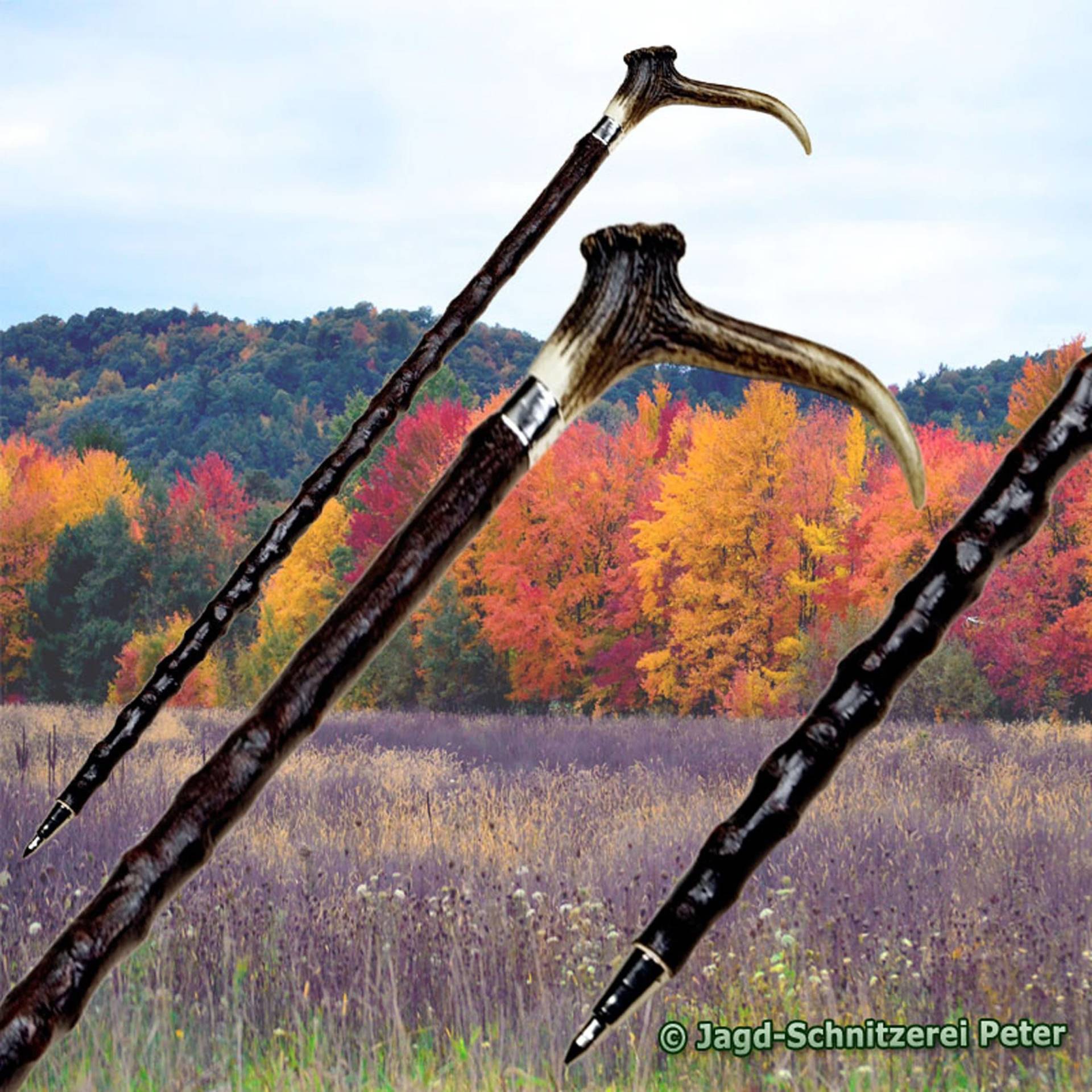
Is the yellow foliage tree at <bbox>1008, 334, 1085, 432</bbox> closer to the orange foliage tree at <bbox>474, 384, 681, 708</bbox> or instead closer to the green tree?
the orange foliage tree at <bbox>474, 384, 681, 708</bbox>

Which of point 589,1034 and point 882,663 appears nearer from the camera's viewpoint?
point 589,1034

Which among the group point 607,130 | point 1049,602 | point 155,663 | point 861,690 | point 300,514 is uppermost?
point 1049,602

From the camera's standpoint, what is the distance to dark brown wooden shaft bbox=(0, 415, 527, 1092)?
4.50 feet

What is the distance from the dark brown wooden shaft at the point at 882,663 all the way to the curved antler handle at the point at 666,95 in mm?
1562

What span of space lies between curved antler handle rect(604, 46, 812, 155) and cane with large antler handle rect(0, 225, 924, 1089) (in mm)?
1435

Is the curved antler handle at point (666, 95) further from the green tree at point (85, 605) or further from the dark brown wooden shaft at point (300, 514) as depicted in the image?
the green tree at point (85, 605)

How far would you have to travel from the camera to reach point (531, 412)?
1.58 m

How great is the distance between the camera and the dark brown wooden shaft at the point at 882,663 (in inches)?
52.3

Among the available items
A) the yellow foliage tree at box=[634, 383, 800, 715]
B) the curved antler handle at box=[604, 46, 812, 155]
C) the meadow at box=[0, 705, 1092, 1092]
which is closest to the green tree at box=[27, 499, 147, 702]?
the yellow foliage tree at box=[634, 383, 800, 715]

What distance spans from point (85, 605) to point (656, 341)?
49.4ft

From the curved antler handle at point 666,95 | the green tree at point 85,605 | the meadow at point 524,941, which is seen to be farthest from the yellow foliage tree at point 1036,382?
the green tree at point 85,605

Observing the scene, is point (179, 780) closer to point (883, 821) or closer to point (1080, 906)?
point (883, 821)

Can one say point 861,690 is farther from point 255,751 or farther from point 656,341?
point 255,751

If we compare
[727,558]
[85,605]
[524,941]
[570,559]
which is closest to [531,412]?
[524,941]
